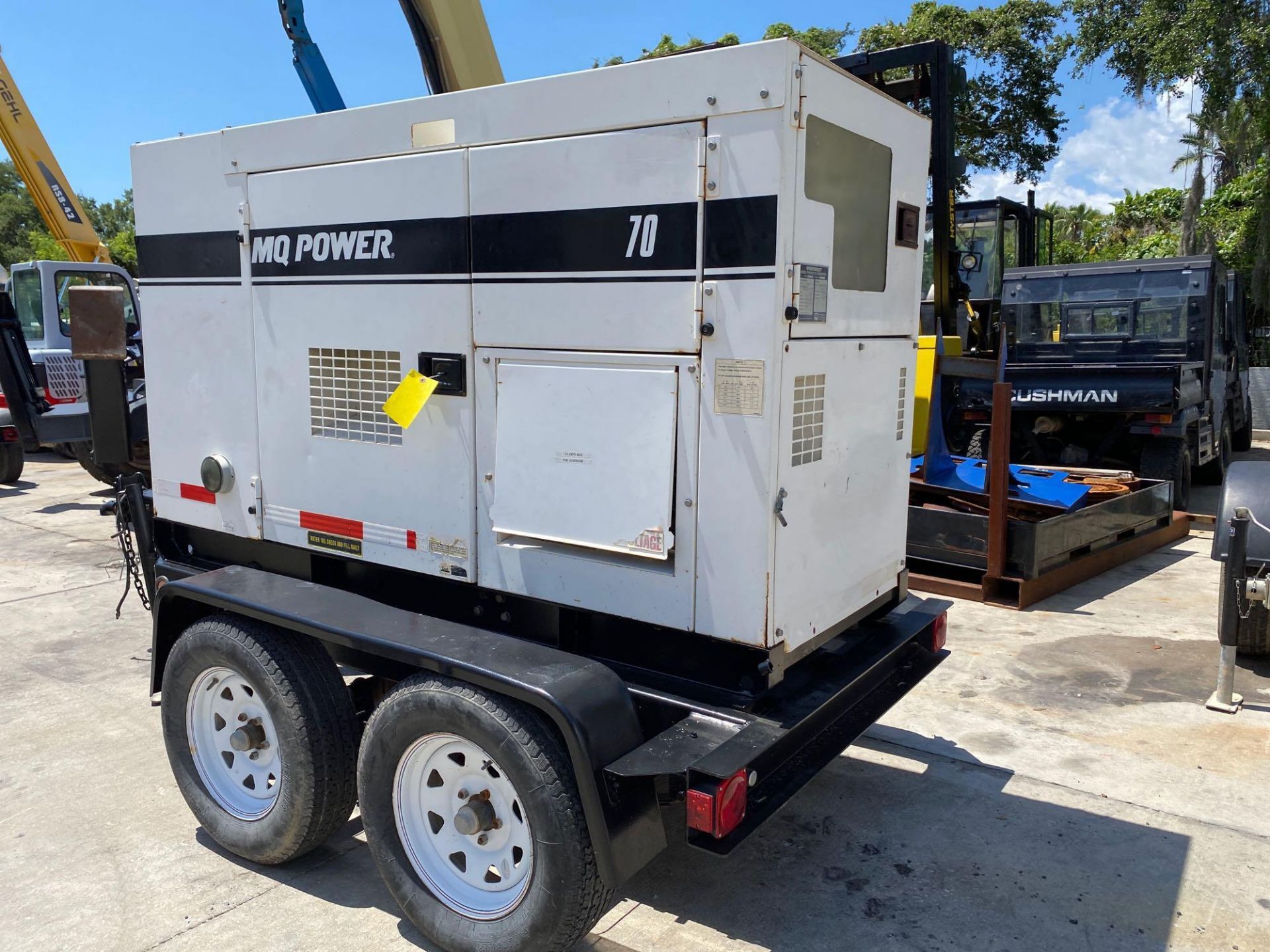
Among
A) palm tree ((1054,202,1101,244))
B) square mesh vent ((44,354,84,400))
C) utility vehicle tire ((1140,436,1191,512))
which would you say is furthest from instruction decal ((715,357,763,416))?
palm tree ((1054,202,1101,244))

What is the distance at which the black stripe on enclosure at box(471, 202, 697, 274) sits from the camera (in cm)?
276

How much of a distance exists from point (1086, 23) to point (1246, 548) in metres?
14.7

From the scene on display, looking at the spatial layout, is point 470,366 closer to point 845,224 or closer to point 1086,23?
point 845,224

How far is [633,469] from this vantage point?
2.90 metres

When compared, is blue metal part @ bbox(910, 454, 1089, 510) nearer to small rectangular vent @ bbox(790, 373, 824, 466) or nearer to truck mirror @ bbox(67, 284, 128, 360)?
small rectangular vent @ bbox(790, 373, 824, 466)

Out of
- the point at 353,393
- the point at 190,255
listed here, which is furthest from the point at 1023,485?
the point at 190,255

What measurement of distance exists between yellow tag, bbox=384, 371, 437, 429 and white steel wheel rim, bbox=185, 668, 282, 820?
3.59ft

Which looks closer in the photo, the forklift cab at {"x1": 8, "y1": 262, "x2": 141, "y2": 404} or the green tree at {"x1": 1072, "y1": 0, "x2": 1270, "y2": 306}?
the forklift cab at {"x1": 8, "y1": 262, "x2": 141, "y2": 404}

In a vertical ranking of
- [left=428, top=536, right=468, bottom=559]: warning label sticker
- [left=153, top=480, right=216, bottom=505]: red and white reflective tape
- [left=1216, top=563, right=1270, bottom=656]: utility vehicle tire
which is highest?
[left=153, top=480, right=216, bottom=505]: red and white reflective tape

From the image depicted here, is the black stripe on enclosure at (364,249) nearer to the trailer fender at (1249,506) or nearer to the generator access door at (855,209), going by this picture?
the generator access door at (855,209)

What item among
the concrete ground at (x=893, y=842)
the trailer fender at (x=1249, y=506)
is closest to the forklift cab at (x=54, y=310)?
the concrete ground at (x=893, y=842)

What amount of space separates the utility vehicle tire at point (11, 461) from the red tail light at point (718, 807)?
11.7 m

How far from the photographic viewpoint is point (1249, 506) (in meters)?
5.08

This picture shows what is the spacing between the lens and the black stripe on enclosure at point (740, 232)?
2631 millimetres
